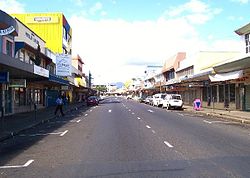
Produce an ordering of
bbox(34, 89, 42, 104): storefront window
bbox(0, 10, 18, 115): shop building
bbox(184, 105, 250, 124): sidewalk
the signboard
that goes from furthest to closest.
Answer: the signboard
bbox(34, 89, 42, 104): storefront window
bbox(184, 105, 250, 124): sidewalk
bbox(0, 10, 18, 115): shop building

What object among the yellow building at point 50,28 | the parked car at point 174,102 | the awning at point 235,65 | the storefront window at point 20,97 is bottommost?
the parked car at point 174,102

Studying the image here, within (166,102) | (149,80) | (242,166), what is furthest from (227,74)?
(149,80)

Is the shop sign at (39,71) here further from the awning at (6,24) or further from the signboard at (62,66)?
the signboard at (62,66)

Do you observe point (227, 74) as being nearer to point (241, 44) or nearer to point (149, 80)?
point (241, 44)

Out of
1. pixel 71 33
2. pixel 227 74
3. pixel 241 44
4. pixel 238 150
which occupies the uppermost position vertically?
pixel 71 33

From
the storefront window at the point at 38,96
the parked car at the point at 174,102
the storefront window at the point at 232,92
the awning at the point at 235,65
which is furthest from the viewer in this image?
the storefront window at the point at 38,96

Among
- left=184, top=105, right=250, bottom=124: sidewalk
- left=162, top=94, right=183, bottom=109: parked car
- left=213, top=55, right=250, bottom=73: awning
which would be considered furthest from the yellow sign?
left=184, top=105, right=250, bottom=124: sidewalk

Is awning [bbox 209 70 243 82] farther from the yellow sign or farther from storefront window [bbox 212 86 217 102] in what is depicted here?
the yellow sign

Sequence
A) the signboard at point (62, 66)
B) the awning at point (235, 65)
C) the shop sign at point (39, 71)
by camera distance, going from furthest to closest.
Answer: the signboard at point (62, 66), the awning at point (235, 65), the shop sign at point (39, 71)

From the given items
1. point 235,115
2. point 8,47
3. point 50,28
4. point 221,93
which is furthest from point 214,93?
point 50,28

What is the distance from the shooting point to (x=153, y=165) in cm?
927

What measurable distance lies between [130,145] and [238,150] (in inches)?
137

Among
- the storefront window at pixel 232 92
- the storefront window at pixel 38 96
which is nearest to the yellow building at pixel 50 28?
the storefront window at pixel 38 96

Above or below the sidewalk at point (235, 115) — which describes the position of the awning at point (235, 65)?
above
